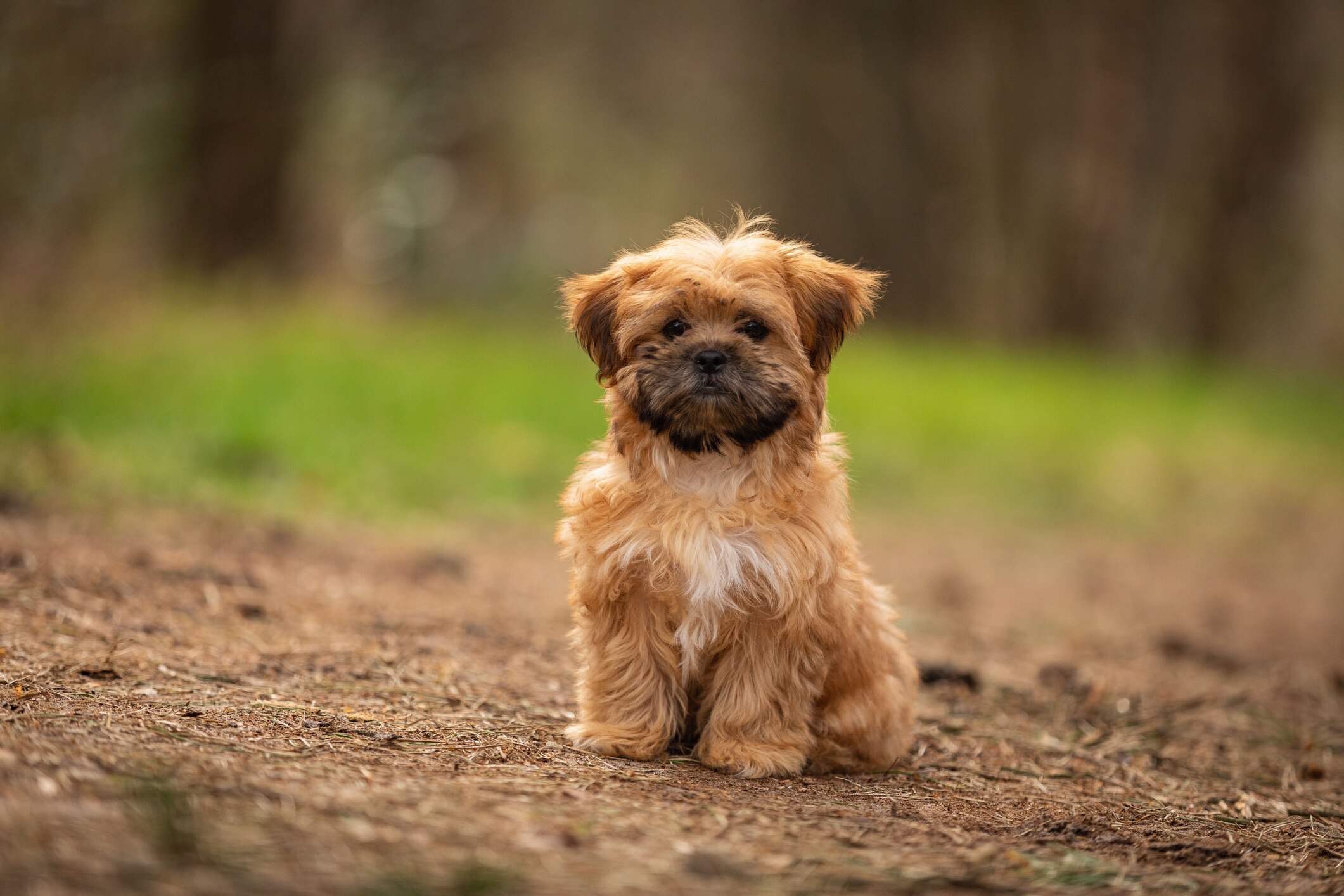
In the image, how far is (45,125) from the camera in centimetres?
1035

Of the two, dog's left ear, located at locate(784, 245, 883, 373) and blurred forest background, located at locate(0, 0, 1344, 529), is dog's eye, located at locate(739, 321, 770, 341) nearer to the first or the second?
dog's left ear, located at locate(784, 245, 883, 373)

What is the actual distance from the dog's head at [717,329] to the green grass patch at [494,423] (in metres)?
4.79

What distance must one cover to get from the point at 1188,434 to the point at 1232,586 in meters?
4.45

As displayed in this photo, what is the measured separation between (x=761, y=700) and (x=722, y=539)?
584 millimetres

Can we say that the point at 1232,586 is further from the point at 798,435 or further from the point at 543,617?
the point at 798,435

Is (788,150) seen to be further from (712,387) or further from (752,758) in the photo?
(752,758)

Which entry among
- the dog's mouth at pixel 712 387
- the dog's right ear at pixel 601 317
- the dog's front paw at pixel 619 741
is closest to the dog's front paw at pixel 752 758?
the dog's front paw at pixel 619 741

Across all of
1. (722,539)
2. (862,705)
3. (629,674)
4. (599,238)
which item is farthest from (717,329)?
(599,238)

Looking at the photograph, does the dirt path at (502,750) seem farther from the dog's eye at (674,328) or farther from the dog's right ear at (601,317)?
the dog's eye at (674,328)

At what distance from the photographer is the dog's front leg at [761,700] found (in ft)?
14.8

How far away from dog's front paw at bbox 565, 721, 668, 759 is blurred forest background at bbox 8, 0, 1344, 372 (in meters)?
7.23

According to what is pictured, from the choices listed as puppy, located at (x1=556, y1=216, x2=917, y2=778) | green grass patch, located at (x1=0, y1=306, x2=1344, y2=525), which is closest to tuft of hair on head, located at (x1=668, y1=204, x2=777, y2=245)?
puppy, located at (x1=556, y1=216, x2=917, y2=778)

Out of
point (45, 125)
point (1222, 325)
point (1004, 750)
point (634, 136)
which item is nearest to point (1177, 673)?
point (1004, 750)

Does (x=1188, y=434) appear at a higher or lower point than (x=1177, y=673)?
higher
